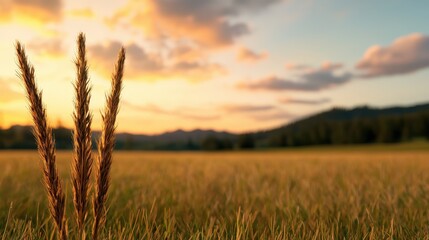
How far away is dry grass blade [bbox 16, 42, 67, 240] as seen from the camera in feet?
5.72

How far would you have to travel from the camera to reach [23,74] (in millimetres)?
1756

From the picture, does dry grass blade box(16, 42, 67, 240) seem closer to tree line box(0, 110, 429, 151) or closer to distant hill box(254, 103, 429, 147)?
tree line box(0, 110, 429, 151)

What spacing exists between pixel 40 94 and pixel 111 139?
1.22ft

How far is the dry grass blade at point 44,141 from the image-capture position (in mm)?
1742

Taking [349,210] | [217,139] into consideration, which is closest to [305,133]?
[217,139]

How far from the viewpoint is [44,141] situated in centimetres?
177

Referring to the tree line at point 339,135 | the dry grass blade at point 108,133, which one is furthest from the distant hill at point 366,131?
the dry grass blade at point 108,133

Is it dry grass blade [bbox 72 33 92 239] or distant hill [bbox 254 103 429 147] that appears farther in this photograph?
distant hill [bbox 254 103 429 147]

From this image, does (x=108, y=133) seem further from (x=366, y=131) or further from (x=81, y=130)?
(x=366, y=131)

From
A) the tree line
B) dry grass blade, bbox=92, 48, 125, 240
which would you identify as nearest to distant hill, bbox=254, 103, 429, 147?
the tree line

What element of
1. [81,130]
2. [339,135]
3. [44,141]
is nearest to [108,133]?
[81,130]

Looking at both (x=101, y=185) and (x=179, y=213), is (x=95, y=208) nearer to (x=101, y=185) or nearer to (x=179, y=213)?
(x=101, y=185)

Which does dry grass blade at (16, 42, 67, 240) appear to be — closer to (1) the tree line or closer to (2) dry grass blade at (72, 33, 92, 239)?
(2) dry grass blade at (72, 33, 92, 239)

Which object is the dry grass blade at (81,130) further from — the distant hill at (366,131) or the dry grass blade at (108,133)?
the distant hill at (366,131)
